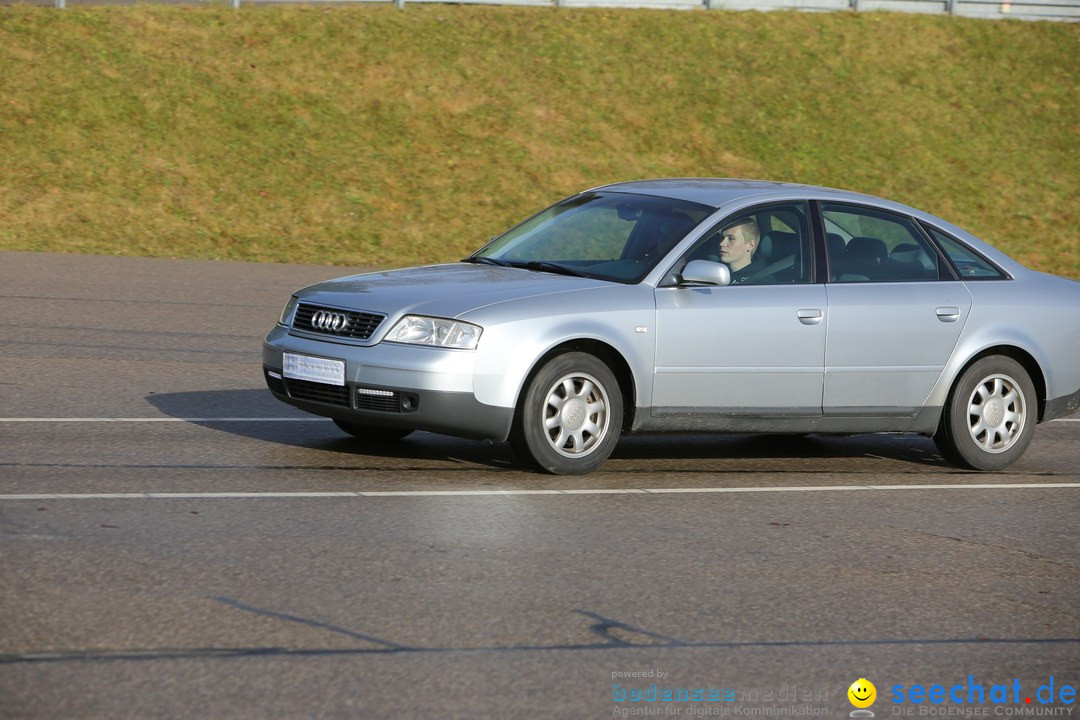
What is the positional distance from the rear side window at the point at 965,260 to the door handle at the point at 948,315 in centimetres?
31

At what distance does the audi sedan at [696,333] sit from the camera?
8188mm

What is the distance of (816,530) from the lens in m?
7.51

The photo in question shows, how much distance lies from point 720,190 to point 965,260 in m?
1.60

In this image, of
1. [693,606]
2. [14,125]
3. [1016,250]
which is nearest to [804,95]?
[1016,250]

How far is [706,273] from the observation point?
8.59 meters

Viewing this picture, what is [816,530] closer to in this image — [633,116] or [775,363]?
[775,363]

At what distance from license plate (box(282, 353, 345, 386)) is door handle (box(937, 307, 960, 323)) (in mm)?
3580

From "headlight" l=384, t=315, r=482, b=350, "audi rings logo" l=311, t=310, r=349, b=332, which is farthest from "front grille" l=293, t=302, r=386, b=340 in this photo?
"headlight" l=384, t=315, r=482, b=350

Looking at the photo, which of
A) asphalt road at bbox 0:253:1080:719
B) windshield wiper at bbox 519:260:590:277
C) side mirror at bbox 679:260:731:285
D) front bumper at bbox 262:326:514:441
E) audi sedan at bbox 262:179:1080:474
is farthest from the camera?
windshield wiper at bbox 519:260:590:277

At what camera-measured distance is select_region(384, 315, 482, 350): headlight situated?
26.6 feet

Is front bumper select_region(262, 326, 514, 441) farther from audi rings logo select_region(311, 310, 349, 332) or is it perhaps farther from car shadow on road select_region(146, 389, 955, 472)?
car shadow on road select_region(146, 389, 955, 472)

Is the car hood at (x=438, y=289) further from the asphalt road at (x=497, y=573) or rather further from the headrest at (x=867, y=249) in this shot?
the headrest at (x=867, y=249)

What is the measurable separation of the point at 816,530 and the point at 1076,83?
28.3 m

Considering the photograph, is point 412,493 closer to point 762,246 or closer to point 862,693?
point 762,246
